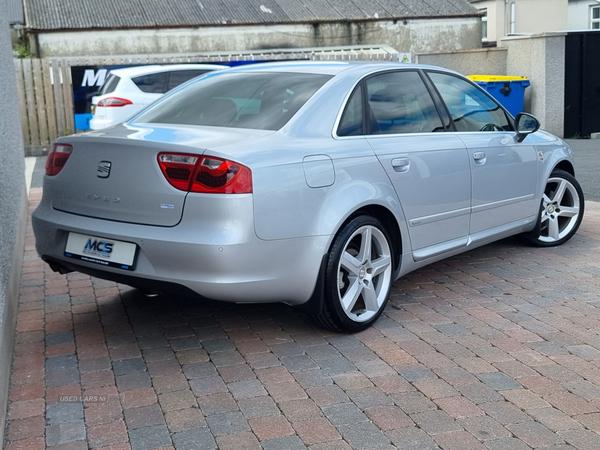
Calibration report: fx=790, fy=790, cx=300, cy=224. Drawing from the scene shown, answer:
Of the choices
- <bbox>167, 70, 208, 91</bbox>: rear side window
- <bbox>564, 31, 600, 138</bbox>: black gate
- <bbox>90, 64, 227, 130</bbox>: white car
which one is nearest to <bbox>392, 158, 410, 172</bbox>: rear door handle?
<bbox>90, 64, 227, 130</bbox>: white car

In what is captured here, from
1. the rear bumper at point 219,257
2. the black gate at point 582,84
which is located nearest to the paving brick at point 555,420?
the rear bumper at point 219,257

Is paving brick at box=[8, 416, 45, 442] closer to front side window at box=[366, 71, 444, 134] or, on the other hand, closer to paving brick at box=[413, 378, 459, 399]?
paving brick at box=[413, 378, 459, 399]

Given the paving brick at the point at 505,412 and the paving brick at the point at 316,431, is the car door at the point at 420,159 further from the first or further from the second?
the paving brick at the point at 316,431

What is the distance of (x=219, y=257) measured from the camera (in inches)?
153

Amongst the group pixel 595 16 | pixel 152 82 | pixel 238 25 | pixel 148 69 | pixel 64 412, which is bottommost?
pixel 64 412

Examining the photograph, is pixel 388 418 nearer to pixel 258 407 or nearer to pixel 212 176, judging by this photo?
pixel 258 407

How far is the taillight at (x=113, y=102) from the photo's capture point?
1419cm

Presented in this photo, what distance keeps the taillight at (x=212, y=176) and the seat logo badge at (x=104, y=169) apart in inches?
18.4

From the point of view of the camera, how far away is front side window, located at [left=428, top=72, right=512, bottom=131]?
5551 mm

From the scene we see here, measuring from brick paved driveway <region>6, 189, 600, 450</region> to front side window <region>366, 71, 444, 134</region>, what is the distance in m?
1.14

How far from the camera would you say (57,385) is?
151 inches

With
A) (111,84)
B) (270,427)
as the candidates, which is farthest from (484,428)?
(111,84)

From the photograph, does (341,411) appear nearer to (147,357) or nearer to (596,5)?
(147,357)

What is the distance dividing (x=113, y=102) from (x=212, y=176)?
10874mm
